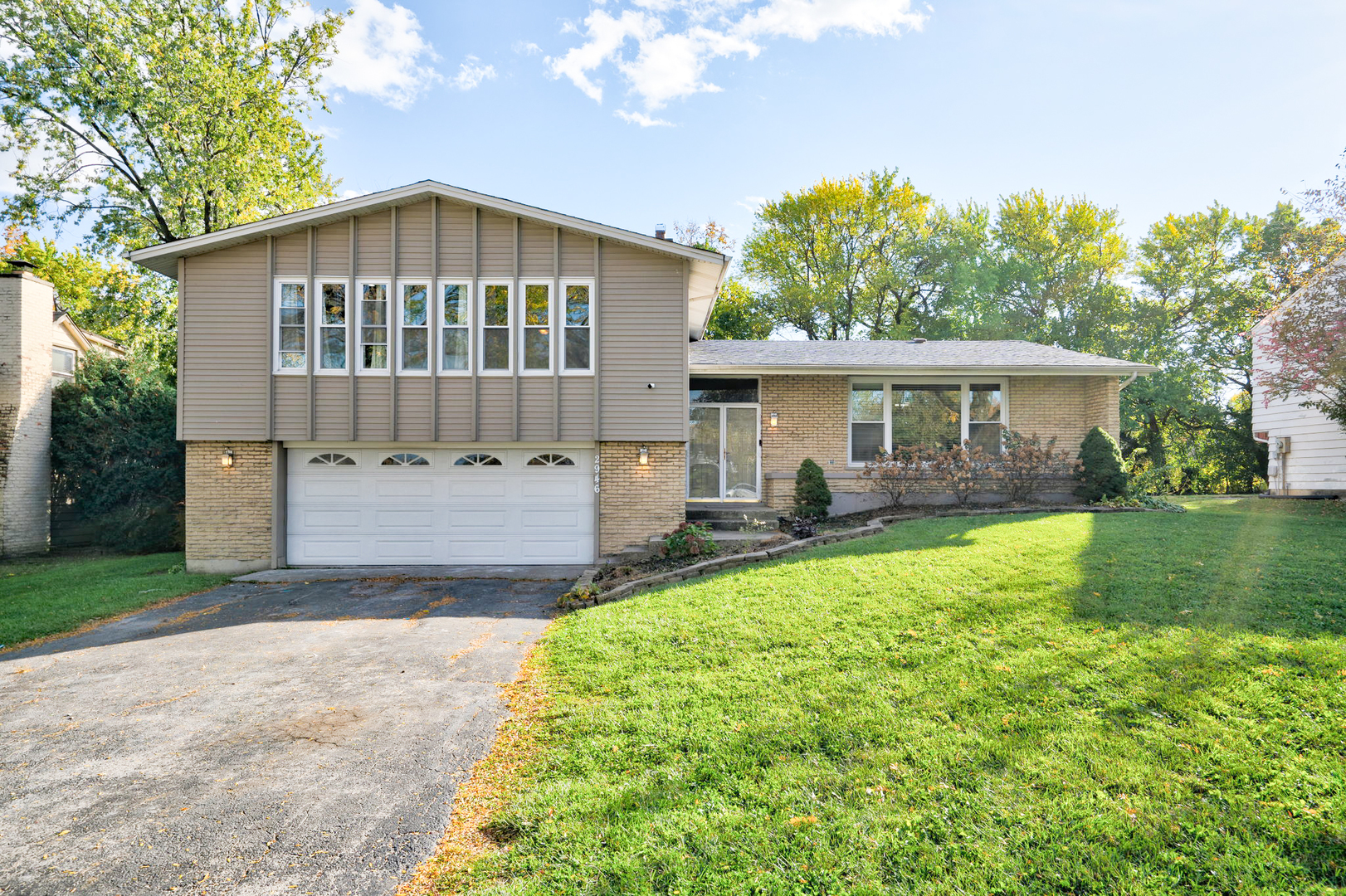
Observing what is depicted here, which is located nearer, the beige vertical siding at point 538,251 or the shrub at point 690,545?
the shrub at point 690,545

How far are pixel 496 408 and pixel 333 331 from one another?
124 inches

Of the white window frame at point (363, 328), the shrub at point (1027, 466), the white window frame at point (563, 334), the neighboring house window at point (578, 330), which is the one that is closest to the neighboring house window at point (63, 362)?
the white window frame at point (363, 328)

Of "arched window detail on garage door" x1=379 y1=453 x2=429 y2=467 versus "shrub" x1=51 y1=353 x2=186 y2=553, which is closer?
"arched window detail on garage door" x1=379 y1=453 x2=429 y2=467

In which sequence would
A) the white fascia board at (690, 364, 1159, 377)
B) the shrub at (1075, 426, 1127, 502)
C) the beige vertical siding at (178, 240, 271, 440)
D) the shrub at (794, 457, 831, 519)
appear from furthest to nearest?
the white fascia board at (690, 364, 1159, 377)
the shrub at (794, 457, 831, 519)
the shrub at (1075, 426, 1127, 502)
the beige vertical siding at (178, 240, 271, 440)

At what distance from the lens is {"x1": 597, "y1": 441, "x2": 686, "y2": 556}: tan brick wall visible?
1109cm

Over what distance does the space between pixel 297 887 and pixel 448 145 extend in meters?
15.7

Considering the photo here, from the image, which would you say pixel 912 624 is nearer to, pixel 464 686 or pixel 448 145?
pixel 464 686

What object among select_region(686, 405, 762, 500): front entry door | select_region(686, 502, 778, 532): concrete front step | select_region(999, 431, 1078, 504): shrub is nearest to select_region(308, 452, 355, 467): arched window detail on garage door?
select_region(686, 502, 778, 532): concrete front step

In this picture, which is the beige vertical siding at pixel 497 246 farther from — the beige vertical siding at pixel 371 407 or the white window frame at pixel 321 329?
the beige vertical siding at pixel 371 407

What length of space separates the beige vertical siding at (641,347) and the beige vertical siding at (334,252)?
4529 millimetres

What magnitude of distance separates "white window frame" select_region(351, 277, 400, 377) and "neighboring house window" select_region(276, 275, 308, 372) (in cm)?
89

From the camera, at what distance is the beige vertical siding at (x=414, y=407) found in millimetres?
11016

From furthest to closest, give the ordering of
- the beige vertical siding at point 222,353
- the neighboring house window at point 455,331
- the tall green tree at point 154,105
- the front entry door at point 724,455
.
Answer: the tall green tree at point 154,105 → the front entry door at point 724,455 → the neighboring house window at point 455,331 → the beige vertical siding at point 222,353

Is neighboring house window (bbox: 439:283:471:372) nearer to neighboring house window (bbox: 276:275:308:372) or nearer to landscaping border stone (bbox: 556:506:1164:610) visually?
neighboring house window (bbox: 276:275:308:372)
